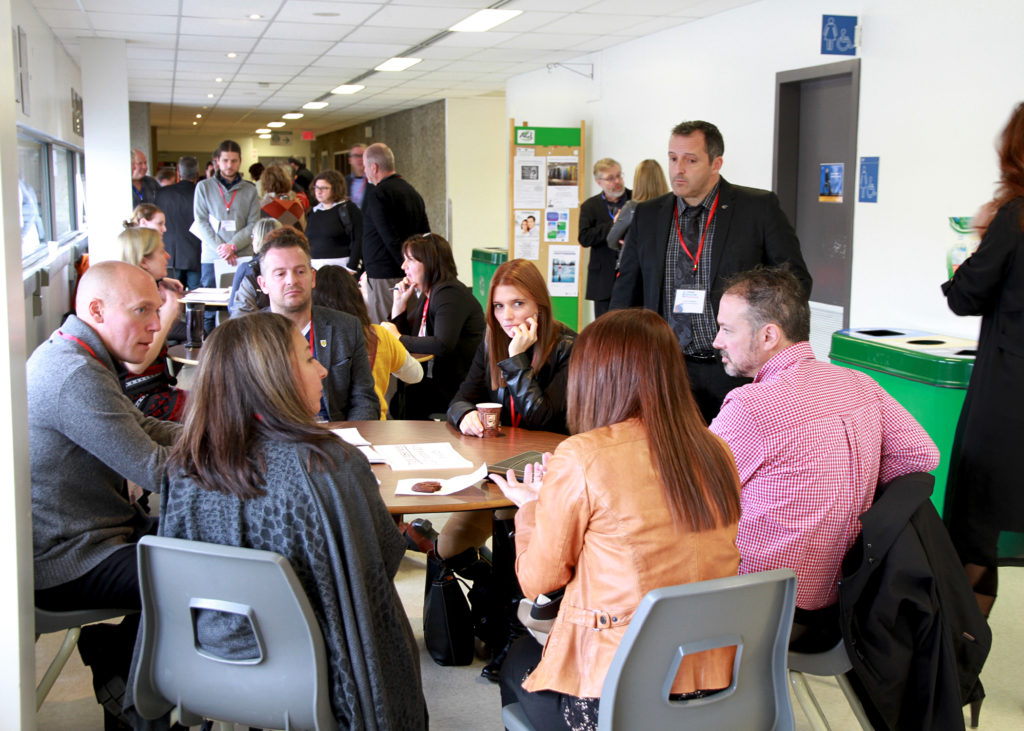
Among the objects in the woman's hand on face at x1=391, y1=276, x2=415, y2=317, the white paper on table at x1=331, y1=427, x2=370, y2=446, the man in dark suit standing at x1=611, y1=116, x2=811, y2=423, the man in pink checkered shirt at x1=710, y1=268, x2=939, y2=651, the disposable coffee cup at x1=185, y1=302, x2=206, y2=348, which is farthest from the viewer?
the disposable coffee cup at x1=185, y1=302, x2=206, y2=348

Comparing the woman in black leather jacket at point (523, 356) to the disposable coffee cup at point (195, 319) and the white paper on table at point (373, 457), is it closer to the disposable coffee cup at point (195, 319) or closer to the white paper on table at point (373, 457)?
the white paper on table at point (373, 457)

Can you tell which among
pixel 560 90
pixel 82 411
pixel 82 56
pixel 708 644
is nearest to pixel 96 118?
pixel 82 56

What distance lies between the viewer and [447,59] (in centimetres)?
1002

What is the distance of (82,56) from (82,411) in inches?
305

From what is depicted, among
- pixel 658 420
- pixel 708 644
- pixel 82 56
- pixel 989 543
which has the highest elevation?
pixel 82 56

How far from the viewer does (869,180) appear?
5.43 metres

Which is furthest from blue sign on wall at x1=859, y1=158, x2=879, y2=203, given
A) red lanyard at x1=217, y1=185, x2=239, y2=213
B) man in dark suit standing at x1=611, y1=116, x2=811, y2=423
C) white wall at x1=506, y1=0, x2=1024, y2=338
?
red lanyard at x1=217, y1=185, x2=239, y2=213

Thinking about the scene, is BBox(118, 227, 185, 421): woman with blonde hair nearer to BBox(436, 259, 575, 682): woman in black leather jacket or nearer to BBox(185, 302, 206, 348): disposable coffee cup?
BBox(185, 302, 206, 348): disposable coffee cup

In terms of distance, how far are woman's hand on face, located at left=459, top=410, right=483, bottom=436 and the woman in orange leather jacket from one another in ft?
4.11

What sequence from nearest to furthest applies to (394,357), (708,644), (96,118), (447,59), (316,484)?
(708,644), (316,484), (394,357), (96,118), (447,59)

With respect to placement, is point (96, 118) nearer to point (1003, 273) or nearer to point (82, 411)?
point (82, 411)

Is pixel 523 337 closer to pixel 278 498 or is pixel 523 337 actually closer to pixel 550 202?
pixel 278 498

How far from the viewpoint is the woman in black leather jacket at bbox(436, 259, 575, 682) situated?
3031 millimetres

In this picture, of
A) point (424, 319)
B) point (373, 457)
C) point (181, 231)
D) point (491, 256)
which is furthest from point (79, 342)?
point (491, 256)
